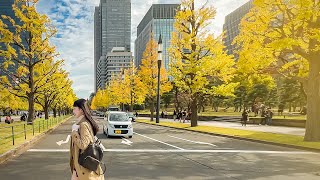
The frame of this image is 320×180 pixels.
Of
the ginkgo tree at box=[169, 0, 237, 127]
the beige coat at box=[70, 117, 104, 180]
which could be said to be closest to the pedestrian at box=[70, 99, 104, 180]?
the beige coat at box=[70, 117, 104, 180]

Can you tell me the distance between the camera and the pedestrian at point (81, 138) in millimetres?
4332

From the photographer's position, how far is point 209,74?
102 ft

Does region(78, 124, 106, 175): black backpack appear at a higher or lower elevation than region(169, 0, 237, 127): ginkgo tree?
lower

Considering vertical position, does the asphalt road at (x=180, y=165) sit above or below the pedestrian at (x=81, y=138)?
below

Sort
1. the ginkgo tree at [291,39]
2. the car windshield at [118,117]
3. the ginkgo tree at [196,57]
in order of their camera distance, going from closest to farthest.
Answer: the ginkgo tree at [291,39]
the car windshield at [118,117]
the ginkgo tree at [196,57]

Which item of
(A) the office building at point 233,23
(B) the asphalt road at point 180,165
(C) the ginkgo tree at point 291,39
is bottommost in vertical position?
(B) the asphalt road at point 180,165

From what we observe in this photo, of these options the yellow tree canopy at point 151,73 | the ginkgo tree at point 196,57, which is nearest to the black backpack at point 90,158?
the ginkgo tree at point 196,57

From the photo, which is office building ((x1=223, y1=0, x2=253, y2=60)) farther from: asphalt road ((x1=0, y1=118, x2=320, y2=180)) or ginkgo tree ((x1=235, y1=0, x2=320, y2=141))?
asphalt road ((x1=0, y1=118, x2=320, y2=180))

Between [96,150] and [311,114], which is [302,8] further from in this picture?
[96,150]

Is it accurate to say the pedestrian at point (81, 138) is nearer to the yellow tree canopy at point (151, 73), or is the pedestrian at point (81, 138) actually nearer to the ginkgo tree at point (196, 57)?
the ginkgo tree at point (196, 57)

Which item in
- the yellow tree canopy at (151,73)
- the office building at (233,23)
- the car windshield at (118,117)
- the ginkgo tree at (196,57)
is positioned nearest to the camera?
the car windshield at (118,117)

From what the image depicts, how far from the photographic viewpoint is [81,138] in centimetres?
433

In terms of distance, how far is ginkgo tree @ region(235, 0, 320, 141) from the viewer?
16688mm

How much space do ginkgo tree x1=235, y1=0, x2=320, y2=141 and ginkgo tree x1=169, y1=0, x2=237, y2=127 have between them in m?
9.86
